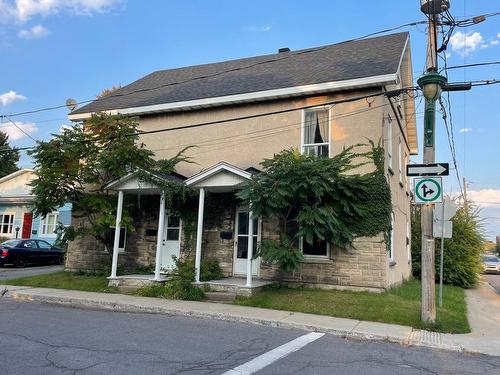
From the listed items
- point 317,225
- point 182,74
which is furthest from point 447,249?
point 182,74

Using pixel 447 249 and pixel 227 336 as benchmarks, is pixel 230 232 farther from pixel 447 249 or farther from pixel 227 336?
pixel 447 249

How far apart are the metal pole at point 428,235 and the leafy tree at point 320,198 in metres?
2.61

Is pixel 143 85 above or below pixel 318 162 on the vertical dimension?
above

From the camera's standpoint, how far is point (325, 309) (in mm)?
10164

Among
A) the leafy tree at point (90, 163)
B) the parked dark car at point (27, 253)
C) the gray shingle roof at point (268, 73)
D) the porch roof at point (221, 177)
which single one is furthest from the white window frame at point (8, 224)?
the porch roof at point (221, 177)

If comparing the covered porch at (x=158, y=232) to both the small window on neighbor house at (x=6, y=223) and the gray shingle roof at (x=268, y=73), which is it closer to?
the gray shingle roof at (x=268, y=73)

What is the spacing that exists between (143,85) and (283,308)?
1254cm

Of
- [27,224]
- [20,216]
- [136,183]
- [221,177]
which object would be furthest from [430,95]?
[20,216]

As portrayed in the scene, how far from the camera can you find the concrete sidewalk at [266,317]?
7.86 meters

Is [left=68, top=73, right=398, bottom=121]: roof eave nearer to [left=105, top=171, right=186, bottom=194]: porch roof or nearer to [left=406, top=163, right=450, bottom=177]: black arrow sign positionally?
[left=105, top=171, right=186, bottom=194]: porch roof

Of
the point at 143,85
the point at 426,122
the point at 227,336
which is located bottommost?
the point at 227,336

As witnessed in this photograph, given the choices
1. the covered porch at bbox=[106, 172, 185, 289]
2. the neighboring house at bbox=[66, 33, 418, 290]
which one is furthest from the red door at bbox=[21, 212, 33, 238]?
the covered porch at bbox=[106, 172, 185, 289]

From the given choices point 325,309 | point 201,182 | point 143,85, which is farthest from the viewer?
point 143,85

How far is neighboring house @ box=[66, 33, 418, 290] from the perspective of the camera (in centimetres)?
1254
